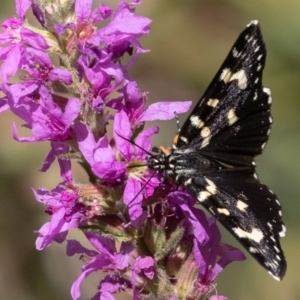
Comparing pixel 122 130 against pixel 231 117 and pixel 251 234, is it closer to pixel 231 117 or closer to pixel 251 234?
pixel 231 117

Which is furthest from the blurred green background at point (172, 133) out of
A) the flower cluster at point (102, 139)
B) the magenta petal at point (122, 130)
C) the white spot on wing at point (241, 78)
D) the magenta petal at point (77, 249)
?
the magenta petal at point (122, 130)

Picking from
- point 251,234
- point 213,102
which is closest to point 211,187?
point 251,234

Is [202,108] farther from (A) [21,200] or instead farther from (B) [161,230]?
(A) [21,200]

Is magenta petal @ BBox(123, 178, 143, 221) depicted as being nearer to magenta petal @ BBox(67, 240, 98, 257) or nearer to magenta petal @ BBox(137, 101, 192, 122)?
magenta petal @ BBox(137, 101, 192, 122)

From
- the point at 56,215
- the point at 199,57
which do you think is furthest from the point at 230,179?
the point at 199,57

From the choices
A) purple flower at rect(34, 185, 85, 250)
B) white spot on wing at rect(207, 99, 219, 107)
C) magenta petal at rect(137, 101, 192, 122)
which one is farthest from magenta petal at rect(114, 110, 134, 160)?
white spot on wing at rect(207, 99, 219, 107)
